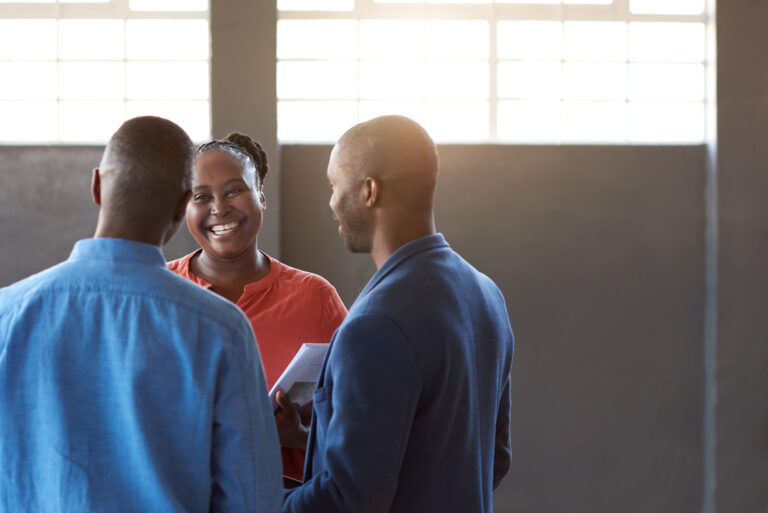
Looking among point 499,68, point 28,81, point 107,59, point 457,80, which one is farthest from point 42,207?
point 499,68

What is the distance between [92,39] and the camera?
14.0ft

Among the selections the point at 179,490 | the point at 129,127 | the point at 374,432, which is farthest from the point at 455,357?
the point at 129,127

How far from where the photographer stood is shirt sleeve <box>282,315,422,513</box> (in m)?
1.31

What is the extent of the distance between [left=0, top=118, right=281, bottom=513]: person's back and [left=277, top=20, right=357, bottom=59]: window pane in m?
3.34

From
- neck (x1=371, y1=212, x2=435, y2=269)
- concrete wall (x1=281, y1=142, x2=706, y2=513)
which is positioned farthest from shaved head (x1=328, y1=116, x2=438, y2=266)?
concrete wall (x1=281, y1=142, x2=706, y2=513)

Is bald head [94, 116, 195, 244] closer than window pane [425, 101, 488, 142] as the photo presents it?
Yes

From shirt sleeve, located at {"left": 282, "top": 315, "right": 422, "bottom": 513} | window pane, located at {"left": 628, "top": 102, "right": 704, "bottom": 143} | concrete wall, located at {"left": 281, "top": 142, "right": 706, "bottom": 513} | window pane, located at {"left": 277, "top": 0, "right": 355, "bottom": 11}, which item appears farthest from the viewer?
window pane, located at {"left": 628, "top": 102, "right": 704, "bottom": 143}

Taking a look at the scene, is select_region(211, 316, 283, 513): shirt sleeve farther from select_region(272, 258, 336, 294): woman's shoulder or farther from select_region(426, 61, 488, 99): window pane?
select_region(426, 61, 488, 99): window pane

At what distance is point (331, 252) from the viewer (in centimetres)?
416

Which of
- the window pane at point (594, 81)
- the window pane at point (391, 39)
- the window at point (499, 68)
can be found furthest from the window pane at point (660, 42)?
the window pane at point (391, 39)

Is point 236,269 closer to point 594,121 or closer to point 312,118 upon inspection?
point 312,118

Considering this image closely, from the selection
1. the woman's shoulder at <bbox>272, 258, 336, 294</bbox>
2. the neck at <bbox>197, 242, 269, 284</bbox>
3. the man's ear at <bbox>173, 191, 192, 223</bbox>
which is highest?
the man's ear at <bbox>173, 191, 192, 223</bbox>

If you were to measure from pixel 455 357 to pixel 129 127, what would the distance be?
2.22ft

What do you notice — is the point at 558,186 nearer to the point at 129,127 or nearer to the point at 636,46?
the point at 636,46
